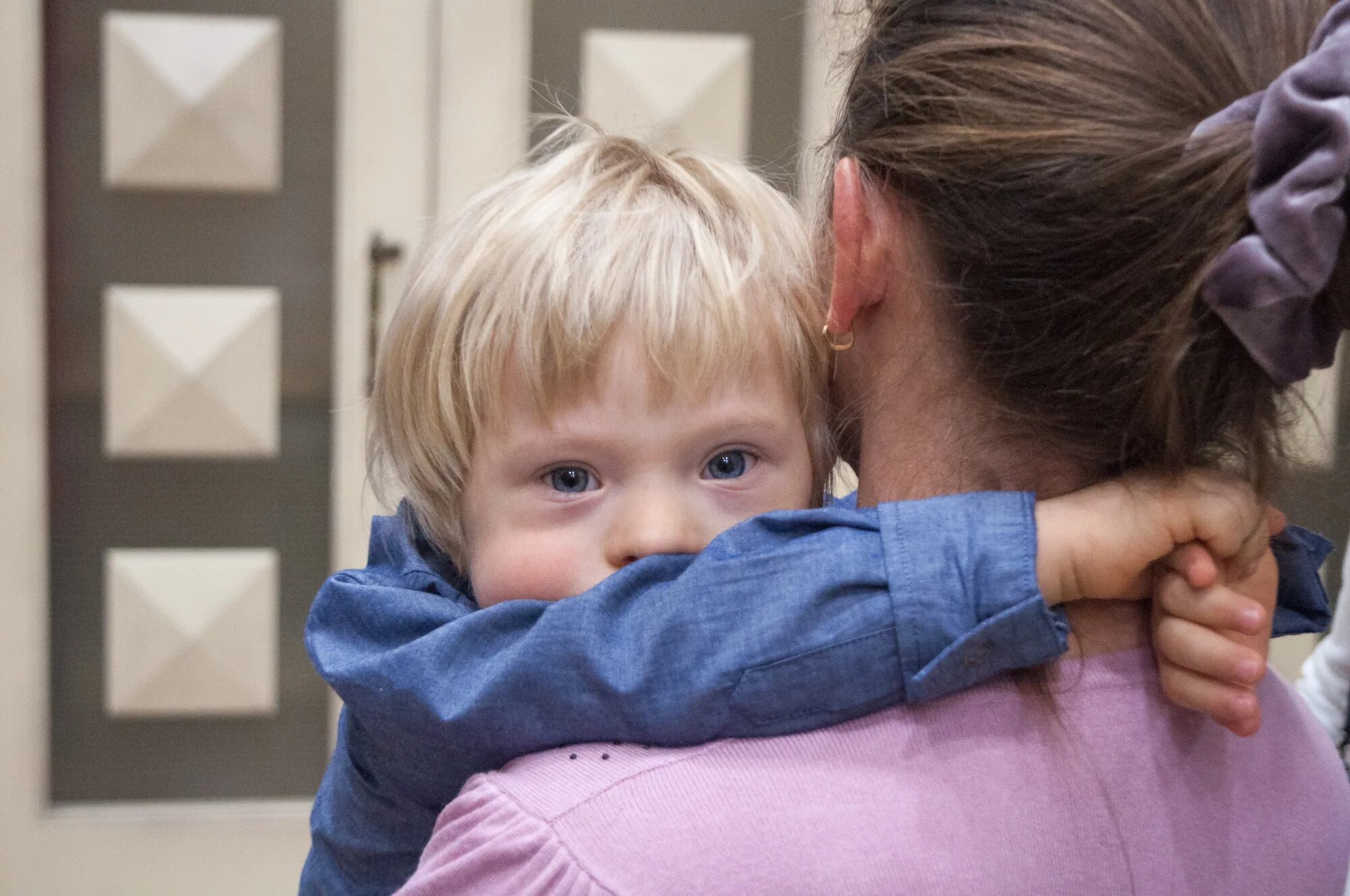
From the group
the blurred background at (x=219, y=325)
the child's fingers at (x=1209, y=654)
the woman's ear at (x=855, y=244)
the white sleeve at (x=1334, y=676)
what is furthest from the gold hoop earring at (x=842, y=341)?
the blurred background at (x=219, y=325)

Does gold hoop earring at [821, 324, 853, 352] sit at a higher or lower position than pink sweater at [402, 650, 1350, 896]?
higher

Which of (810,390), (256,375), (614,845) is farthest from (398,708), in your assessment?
(256,375)

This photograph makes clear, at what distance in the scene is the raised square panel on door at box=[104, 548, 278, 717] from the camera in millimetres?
2146

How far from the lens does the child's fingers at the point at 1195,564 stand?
1.90ft

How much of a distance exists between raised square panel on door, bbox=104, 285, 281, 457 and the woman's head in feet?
5.70

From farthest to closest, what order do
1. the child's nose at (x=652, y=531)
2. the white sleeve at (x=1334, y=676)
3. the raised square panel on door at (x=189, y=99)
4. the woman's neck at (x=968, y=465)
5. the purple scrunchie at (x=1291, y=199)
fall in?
the raised square panel on door at (x=189, y=99), the white sleeve at (x=1334, y=676), the child's nose at (x=652, y=531), the woman's neck at (x=968, y=465), the purple scrunchie at (x=1291, y=199)

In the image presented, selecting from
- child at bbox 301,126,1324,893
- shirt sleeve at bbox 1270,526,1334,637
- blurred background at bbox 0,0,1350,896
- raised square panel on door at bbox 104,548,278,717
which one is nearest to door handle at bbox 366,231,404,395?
blurred background at bbox 0,0,1350,896

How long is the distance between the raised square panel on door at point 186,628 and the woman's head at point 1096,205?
71.5 inches

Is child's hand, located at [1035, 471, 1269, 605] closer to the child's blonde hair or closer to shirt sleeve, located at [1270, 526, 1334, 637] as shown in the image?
shirt sleeve, located at [1270, 526, 1334, 637]

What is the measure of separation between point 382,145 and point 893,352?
1660mm

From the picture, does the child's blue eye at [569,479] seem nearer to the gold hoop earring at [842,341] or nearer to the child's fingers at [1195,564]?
the gold hoop earring at [842,341]

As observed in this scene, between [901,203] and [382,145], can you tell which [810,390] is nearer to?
[901,203]

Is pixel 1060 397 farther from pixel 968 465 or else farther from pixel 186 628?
pixel 186 628

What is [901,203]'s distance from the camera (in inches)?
25.1
